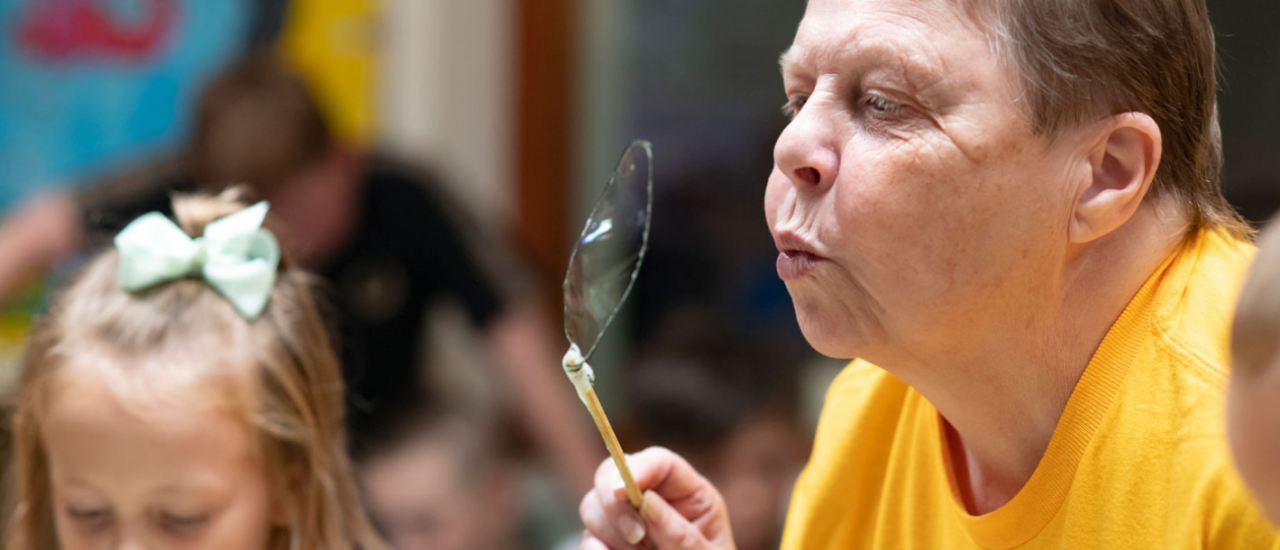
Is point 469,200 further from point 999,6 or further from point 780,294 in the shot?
point 999,6

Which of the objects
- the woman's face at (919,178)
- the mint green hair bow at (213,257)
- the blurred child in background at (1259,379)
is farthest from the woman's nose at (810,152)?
the mint green hair bow at (213,257)

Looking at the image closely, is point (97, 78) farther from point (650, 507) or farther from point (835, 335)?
point (835, 335)

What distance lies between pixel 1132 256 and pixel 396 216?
1576 millimetres

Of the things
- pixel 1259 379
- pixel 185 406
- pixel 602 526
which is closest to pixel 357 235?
pixel 185 406

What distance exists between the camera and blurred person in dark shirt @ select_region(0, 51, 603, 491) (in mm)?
1966

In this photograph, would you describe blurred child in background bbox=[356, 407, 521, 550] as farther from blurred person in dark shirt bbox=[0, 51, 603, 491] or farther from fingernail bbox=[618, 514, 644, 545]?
fingernail bbox=[618, 514, 644, 545]

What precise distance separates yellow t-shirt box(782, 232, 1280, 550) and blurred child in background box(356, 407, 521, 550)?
50.6 inches

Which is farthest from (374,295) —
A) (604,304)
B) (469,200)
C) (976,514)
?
(976,514)

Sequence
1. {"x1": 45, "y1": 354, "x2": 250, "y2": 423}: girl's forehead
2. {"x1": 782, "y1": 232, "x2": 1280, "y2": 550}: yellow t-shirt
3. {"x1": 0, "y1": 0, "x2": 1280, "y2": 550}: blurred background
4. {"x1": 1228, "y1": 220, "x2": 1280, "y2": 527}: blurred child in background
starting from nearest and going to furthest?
1. {"x1": 1228, "y1": 220, "x2": 1280, "y2": 527}: blurred child in background
2. {"x1": 782, "y1": 232, "x2": 1280, "y2": 550}: yellow t-shirt
3. {"x1": 45, "y1": 354, "x2": 250, "y2": 423}: girl's forehead
4. {"x1": 0, "y1": 0, "x2": 1280, "y2": 550}: blurred background

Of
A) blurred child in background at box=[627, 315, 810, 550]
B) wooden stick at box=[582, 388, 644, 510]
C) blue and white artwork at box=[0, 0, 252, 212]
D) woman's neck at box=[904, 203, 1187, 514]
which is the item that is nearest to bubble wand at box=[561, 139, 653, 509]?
wooden stick at box=[582, 388, 644, 510]

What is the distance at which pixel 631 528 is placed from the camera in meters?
0.91

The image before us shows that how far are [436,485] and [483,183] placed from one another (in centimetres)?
109

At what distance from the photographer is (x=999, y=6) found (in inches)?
28.7

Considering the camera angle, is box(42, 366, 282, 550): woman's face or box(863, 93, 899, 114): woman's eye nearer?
box(863, 93, 899, 114): woman's eye
